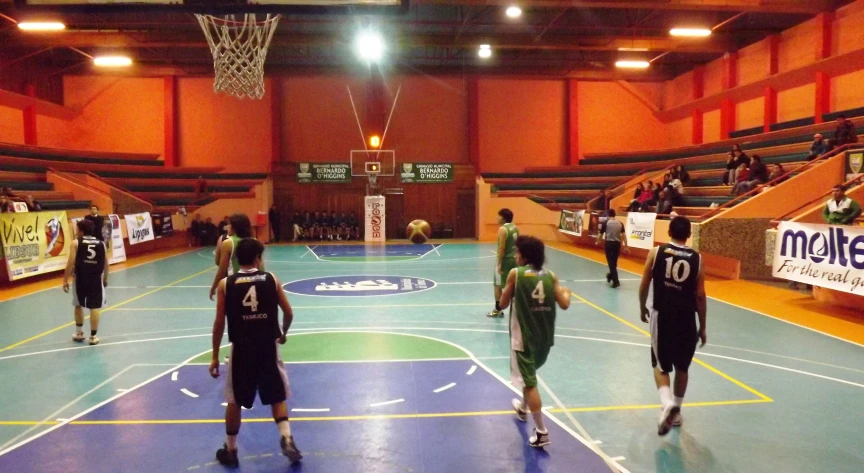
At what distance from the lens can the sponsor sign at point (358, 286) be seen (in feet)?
39.7

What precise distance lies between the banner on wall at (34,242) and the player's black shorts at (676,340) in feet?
44.8

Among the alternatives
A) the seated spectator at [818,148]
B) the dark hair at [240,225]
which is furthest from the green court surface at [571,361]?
the seated spectator at [818,148]

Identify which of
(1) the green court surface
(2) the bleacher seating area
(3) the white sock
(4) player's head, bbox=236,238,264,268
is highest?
(2) the bleacher seating area

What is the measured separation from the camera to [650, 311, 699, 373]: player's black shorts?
15.8 ft

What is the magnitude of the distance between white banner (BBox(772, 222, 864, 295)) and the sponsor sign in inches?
275

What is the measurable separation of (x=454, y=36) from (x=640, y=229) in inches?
447

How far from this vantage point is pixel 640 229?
16.8m

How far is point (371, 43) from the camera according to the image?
22203mm

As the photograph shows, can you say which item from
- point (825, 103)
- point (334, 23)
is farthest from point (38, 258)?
point (825, 103)

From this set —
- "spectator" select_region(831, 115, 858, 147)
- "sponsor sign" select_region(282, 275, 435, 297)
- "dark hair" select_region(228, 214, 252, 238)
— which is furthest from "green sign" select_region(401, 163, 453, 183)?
"dark hair" select_region(228, 214, 252, 238)

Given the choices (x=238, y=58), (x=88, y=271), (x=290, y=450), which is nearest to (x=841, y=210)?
(x=290, y=450)

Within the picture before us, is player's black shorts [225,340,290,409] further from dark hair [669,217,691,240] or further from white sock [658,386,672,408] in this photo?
dark hair [669,217,691,240]

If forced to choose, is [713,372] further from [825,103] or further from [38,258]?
[825,103]

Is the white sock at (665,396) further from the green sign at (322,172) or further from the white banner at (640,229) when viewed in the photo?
the green sign at (322,172)
